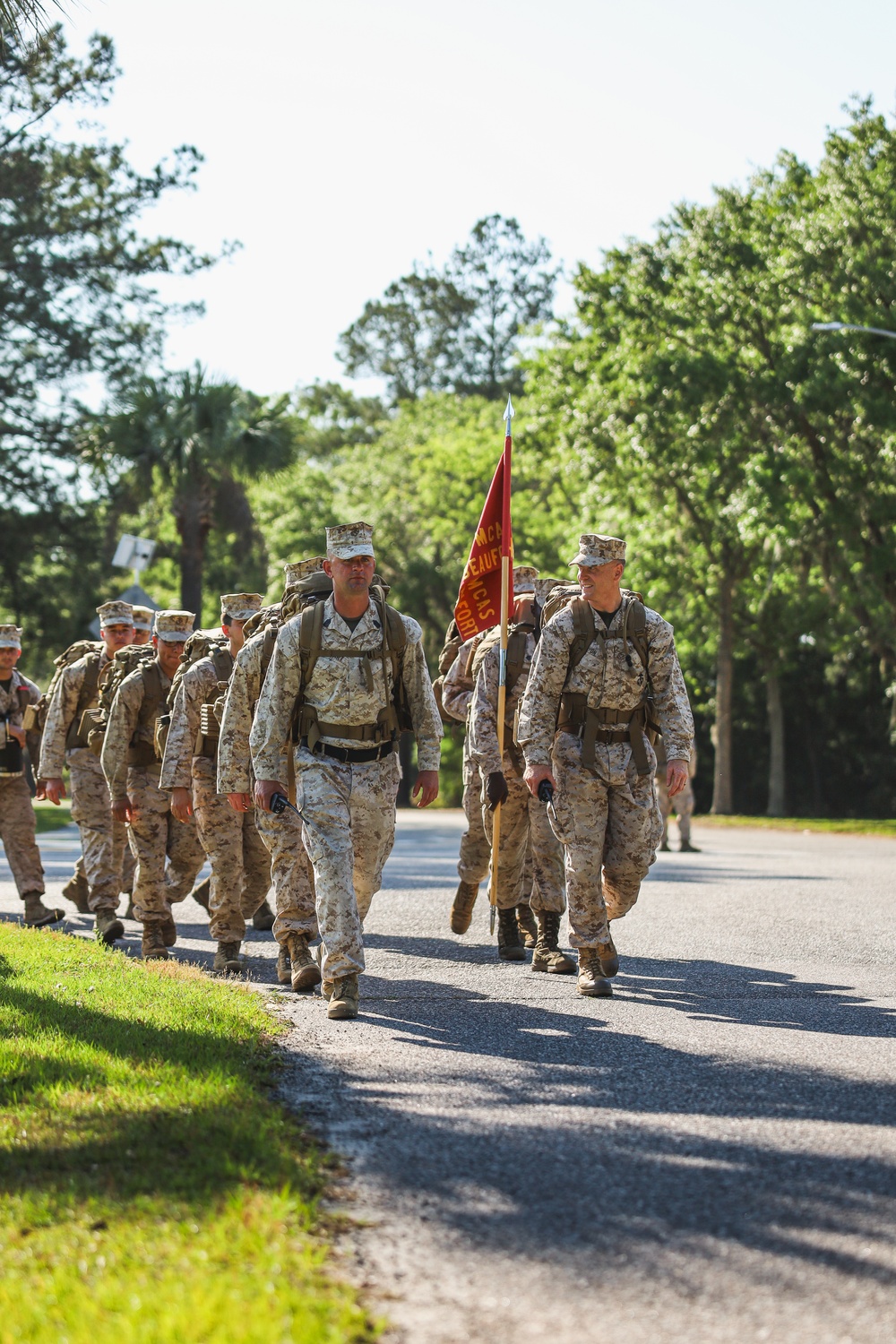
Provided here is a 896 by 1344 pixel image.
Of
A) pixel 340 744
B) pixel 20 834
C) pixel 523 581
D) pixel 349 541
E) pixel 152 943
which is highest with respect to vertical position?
pixel 523 581

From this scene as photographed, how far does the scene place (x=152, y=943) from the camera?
1059 cm

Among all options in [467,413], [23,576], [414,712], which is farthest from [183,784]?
[467,413]

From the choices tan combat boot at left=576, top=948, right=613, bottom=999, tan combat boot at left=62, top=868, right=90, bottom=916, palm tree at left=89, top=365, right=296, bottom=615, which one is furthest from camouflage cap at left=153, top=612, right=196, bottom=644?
palm tree at left=89, top=365, right=296, bottom=615

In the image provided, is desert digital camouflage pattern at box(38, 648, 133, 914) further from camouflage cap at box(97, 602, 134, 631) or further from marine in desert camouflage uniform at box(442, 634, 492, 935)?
marine in desert camouflage uniform at box(442, 634, 492, 935)

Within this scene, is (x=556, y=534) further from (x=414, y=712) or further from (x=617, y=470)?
(x=414, y=712)

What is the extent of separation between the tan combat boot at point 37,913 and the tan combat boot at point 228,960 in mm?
2678

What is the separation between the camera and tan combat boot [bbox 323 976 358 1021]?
761 cm

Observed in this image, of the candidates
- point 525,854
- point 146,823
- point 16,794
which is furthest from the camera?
point 16,794

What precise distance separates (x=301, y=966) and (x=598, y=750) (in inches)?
71.9

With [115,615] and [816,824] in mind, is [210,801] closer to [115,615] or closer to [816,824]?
[115,615]

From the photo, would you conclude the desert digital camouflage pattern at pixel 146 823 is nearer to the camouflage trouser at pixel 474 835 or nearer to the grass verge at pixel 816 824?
the camouflage trouser at pixel 474 835

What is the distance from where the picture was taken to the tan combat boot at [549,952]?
9359 mm

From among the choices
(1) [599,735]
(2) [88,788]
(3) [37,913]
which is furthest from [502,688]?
(3) [37,913]

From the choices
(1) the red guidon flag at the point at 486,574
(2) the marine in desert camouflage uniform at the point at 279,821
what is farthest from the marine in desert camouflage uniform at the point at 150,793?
(1) the red guidon flag at the point at 486,574
